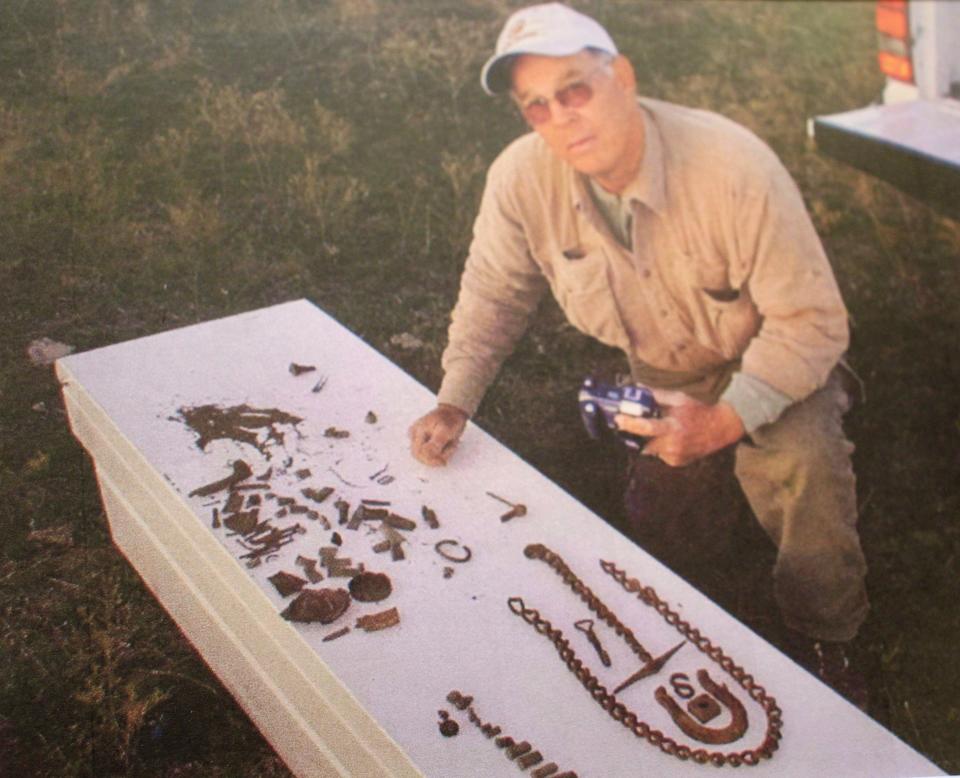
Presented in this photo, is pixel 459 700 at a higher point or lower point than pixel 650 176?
lower

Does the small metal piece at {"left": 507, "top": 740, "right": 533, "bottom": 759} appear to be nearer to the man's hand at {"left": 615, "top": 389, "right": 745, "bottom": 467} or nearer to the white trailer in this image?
the man's hand at {"left": 615, "top": 389, "right": 745, "bottom": 467}

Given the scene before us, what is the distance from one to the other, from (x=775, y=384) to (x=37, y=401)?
1496 millimetres

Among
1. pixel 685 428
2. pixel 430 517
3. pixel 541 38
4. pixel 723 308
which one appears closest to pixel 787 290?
pixel 723 308

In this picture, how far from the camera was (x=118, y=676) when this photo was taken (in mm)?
1825

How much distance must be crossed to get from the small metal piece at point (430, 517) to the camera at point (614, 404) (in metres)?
0.49

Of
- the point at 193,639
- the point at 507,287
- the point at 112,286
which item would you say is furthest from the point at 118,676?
the point at 507,287

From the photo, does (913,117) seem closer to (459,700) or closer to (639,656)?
(639,656)

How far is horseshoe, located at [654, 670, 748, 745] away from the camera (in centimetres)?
160

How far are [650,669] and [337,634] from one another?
1.65ft

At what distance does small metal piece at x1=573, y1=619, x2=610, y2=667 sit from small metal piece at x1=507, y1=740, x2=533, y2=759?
0.73 feet

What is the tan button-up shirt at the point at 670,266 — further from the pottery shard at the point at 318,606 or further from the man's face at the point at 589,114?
the pottery shard at the point at 318,606

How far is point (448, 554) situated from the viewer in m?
1.89

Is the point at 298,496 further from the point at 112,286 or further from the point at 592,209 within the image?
the point at 592,209

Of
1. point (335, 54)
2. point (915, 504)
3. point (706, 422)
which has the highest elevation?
point (335, 54)
